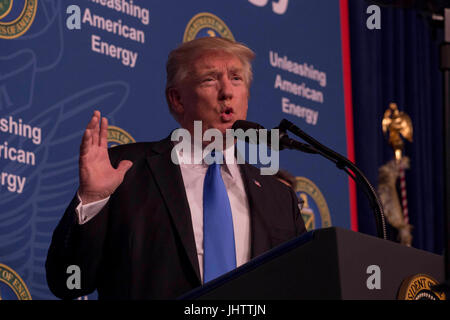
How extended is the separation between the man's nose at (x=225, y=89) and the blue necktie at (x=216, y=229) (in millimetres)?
297

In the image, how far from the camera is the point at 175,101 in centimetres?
306

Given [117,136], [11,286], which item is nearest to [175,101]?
[117,136]

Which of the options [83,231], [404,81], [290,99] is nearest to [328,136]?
[290,99]

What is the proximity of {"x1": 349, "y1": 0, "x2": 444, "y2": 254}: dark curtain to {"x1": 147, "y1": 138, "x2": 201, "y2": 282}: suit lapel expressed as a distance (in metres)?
2.54

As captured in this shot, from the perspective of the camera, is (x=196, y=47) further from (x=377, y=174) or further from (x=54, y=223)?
(x=377, y=174)

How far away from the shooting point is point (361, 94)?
515cm

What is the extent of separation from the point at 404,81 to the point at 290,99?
148 centimetres

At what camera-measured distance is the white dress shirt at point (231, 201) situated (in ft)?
8.74

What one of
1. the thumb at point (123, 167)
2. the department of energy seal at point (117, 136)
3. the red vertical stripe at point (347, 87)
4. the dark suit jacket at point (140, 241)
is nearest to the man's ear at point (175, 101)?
the dark suit jacket at point (140, 241)

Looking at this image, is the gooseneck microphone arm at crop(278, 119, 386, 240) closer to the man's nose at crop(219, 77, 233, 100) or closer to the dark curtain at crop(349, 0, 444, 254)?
the man's nose at crop(219, 77, 233, 100)

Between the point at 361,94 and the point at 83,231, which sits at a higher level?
the point at 361,94

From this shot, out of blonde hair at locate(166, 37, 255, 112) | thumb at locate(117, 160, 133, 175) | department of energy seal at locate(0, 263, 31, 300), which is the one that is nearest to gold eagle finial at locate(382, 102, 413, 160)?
blonde hair at locate(166, 37, 255, 112)

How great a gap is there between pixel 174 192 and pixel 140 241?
0.23m

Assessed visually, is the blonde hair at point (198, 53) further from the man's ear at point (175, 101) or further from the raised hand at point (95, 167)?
the raised hand at point (95, 167)
